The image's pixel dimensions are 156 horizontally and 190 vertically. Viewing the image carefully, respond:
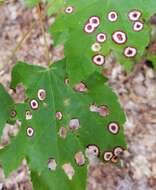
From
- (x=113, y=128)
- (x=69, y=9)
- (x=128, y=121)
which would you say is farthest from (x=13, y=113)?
(x=128, y=121)

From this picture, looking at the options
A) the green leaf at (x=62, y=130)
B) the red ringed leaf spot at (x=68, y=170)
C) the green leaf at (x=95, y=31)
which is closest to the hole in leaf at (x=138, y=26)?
the green leaf at (x=95, y=31)

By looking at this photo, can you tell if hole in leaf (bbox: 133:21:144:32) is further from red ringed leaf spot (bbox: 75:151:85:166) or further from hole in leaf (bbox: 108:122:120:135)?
red ringed leaf spot (bbox: 75:151:85:166)

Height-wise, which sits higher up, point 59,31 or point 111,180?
point 59,31

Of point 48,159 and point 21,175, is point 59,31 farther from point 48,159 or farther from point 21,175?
point 21,175

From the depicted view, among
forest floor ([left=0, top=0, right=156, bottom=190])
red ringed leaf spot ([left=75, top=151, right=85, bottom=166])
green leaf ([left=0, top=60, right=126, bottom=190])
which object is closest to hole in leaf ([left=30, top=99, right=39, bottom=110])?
green leaf ([left=0, top=60, right=126, bottom=190])

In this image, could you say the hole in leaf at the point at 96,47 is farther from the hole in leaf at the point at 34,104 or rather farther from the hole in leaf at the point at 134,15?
the hole in leaf at the point at 34,104

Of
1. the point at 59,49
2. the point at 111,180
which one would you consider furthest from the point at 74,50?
the point at 59,49

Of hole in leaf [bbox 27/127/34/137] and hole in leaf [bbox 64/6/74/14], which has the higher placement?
hole in leaf [bbox 64/6/74/14]

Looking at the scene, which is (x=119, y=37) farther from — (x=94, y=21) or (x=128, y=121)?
(x=128, y=121)
